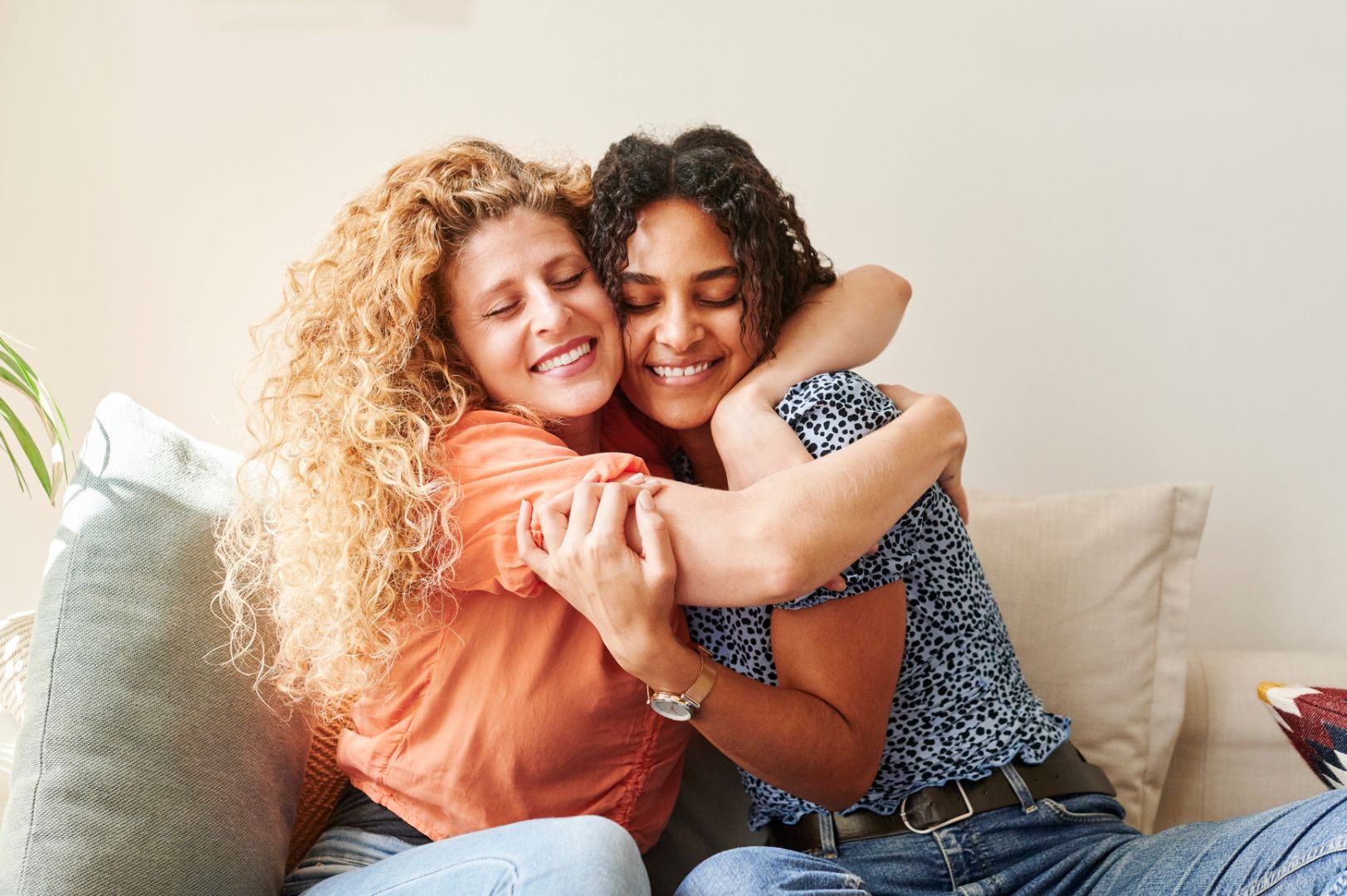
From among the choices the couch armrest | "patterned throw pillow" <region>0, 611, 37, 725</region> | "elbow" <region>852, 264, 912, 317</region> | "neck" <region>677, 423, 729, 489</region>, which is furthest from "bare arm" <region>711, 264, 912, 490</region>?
"patterned throw pillow" <region>0, 611, 37, 725</region>

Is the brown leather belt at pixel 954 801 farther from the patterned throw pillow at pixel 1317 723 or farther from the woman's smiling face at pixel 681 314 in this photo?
the woman's smiling face at pixel 681 314

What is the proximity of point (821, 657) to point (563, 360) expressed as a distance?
18.1 inches

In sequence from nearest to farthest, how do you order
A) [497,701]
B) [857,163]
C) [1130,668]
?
[497,701] → [1130,668] → [857,163]

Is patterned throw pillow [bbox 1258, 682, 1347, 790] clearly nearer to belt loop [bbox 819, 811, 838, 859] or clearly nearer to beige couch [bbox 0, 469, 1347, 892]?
beige couch [bbox 0, 469, 1347, 892]

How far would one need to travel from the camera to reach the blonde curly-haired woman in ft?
3.67

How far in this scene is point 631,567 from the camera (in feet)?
3.54

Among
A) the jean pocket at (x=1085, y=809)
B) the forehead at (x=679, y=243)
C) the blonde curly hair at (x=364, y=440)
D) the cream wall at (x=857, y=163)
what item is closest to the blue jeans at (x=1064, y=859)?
the jean pocket at (x=1085, y=809)

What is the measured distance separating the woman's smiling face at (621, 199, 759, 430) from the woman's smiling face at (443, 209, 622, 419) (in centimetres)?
5

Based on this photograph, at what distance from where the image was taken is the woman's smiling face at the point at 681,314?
1289mm

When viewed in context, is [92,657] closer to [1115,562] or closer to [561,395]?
[561,395]

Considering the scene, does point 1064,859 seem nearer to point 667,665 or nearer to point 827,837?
point 827,837

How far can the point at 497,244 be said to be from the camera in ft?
4.25

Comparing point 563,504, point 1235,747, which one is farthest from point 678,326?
point 1235,747

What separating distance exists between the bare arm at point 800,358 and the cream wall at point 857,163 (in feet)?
1.53
